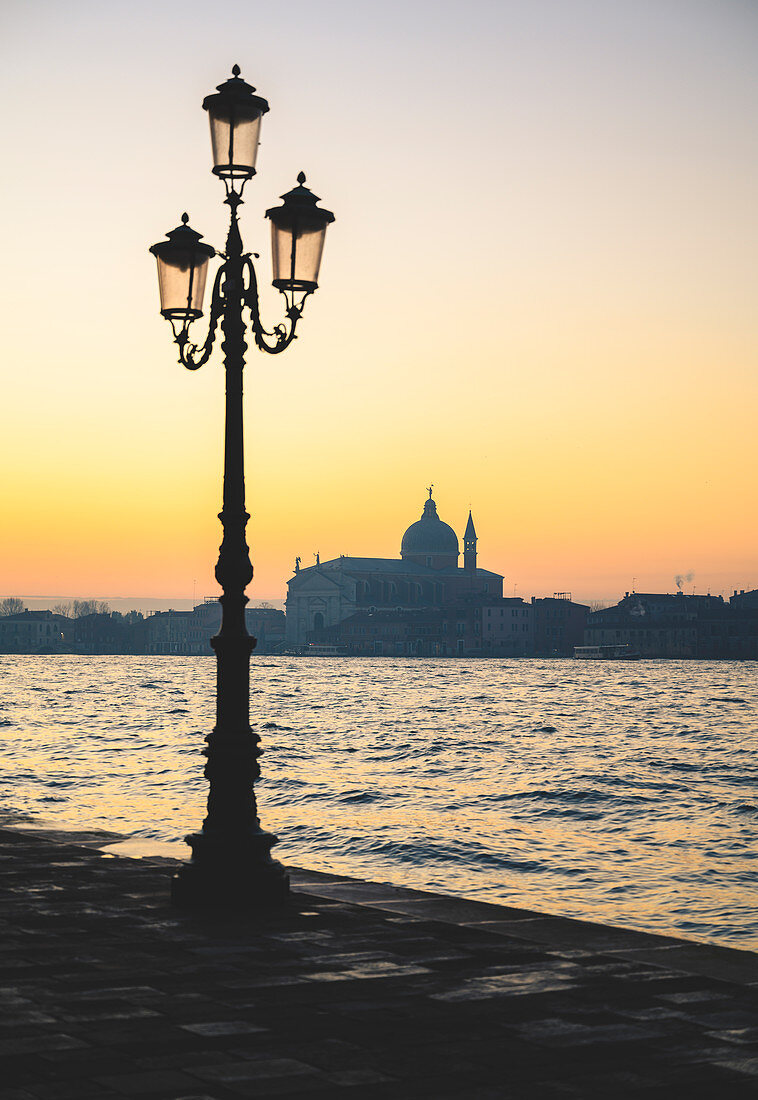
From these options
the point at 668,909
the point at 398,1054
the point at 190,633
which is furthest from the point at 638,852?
the point at 190,633

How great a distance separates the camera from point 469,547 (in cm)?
14888

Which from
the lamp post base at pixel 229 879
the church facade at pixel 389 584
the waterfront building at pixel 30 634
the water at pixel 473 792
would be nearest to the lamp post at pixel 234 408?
the lamp post base at pixel 229 879

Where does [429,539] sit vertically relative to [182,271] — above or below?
above

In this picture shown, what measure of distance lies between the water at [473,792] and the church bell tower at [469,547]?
9726 centimetres

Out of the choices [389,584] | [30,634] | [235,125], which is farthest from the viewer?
[30,634]

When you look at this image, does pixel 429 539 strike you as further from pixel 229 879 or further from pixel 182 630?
pixel 229 879

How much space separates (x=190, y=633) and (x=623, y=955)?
14974cm

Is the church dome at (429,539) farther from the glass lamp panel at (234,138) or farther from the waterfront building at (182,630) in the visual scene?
the glass lamp panel at (234,138)

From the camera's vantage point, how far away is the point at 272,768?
2480 centimetres

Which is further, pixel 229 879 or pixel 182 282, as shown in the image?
pixel 182 282

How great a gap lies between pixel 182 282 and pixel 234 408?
28.8 inches

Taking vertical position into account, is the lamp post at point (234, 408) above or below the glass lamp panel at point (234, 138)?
below

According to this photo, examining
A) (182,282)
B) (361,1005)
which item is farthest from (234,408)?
(361,1005)

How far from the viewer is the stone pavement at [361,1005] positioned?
12.1 ft
